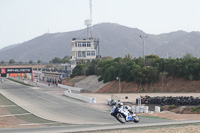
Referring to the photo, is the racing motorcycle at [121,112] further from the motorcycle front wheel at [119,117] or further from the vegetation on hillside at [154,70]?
the vegetation on hillside at [154,70]

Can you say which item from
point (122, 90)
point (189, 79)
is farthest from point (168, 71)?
point (122, 90)

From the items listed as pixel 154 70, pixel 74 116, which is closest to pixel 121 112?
pixel 74 116

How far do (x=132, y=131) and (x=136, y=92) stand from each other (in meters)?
47.7

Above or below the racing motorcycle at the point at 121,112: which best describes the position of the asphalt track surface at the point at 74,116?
below

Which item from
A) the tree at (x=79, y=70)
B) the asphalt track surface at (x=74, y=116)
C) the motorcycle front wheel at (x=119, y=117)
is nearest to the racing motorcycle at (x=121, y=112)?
the motorcycle front wheel at (x=119, y=117)

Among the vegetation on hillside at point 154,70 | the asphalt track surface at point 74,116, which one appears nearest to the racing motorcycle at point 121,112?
the asphalt track surface at point 74,116

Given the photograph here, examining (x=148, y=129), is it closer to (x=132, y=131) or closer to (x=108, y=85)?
(x=132, y=131)

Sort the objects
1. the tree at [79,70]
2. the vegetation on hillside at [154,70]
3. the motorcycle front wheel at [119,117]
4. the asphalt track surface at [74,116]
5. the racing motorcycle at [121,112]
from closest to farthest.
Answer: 1. the racing motorcycle at [121,112]
2. the motorcycle front wheel at [119,117]
3. the asphalt track surface at [74,116]
4. the vegetation on hillside at [154,70]
5. the tree at [79,70]

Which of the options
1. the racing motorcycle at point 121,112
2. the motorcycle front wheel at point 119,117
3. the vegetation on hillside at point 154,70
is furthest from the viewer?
the vegetation on hillside at point 154,70

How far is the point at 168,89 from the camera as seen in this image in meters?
64.4

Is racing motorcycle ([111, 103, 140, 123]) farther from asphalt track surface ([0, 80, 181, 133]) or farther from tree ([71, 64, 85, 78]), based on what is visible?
tree ([71, 64, 85, 78])

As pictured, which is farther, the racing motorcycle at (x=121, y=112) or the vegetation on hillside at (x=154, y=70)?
the vegetation on hillside at (x=154, y=70)

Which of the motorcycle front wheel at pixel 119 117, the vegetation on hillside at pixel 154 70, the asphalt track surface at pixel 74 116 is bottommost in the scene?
the asphalt track surface at pixel 74 116

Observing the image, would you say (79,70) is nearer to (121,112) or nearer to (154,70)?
(154,70)
